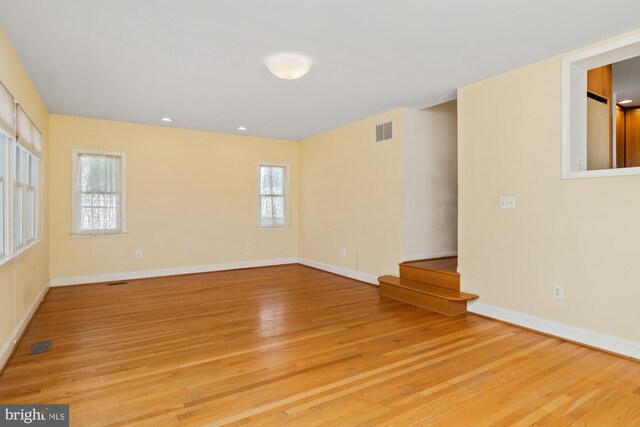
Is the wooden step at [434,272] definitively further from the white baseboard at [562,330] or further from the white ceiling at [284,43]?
the white ceiling at [284,43]

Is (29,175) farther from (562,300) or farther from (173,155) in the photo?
(562,300)

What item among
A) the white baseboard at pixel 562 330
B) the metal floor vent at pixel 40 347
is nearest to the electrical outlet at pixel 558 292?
the white baseboard at pixel 562 330

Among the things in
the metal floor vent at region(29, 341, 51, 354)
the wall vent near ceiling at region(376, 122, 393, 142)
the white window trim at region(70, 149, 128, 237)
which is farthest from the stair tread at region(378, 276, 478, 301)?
the white window trim at region(70, 149, 128, 237)

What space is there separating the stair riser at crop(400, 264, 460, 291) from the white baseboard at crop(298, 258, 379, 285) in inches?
28.8

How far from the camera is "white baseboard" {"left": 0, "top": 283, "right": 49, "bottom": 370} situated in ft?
8.45

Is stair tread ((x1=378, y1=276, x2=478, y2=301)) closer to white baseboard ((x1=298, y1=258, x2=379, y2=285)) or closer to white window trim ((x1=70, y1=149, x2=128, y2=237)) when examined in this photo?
white baseboard ((x1=298, y1=258, x2=379, y2=285))

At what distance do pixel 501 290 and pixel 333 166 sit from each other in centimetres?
352

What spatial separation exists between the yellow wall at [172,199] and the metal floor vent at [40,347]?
2668 mm

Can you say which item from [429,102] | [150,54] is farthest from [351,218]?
[150,54]

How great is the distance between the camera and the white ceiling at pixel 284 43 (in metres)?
2.44

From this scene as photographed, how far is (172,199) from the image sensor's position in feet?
19.9

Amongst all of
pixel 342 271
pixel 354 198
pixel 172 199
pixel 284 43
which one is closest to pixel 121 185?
pixel 172 199

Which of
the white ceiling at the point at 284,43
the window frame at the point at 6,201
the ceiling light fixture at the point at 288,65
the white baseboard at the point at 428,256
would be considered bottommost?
the white baseboard at the point at 428,256

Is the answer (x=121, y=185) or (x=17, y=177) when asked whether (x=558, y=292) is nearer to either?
(x=17, y=177)
